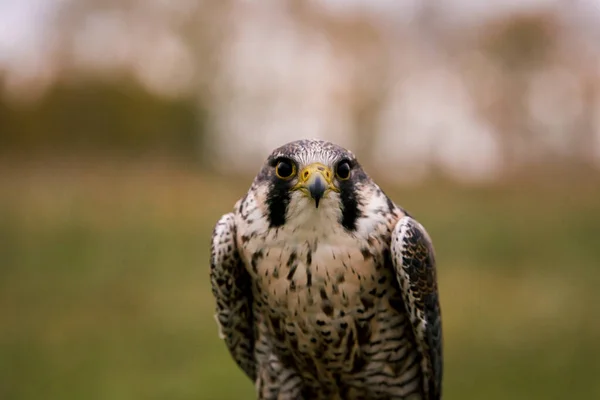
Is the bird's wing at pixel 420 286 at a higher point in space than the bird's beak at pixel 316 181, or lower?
lower

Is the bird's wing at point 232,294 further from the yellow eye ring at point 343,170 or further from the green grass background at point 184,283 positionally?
the green grass background at point 184,283

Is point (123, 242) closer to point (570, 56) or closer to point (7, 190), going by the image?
point (7, 190)

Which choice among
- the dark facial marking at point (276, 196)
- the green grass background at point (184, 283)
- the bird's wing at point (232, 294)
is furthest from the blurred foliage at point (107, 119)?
the dark facial marking at point (276, 196)

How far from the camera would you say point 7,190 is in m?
2.81

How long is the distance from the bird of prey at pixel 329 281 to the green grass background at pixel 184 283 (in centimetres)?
119

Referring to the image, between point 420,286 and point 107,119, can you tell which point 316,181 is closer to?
point 420,286

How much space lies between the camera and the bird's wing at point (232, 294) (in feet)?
4.54

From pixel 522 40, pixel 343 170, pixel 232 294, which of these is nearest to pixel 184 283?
pixel 232 294

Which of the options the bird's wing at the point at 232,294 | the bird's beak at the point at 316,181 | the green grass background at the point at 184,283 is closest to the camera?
the bird's beak at the point at 316,181

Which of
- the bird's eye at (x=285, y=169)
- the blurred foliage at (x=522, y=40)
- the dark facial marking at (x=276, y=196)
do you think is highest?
the blurred foliage at (x=522, y=40)

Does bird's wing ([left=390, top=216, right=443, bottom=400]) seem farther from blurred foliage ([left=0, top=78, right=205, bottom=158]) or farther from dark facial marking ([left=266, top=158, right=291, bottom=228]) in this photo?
blurred foliage ([left=0, top=78, right=205, bottom=158])

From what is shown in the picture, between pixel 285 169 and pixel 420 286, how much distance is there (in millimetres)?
395

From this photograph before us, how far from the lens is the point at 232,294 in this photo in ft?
4.73

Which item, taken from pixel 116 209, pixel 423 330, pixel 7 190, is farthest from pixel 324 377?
pixel 7 190
